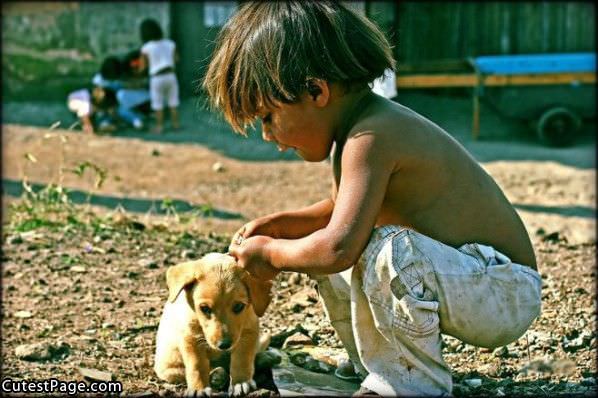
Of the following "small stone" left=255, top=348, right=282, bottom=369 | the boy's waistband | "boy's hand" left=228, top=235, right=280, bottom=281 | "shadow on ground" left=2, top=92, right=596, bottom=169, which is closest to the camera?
"boy's hand" left=228, top=235, right=280, bottom=281

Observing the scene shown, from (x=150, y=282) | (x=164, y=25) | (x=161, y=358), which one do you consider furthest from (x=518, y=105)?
(x=161, y=358)

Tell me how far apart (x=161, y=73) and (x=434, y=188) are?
9.77 m

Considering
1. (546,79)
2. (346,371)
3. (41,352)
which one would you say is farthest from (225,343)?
(546,79)

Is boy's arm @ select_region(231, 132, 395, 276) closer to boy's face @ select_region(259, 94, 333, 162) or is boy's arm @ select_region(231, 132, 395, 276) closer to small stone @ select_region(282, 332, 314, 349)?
boy's face @ select_region(259, 94, 333, 162)

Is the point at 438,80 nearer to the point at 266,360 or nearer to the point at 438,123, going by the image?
the point at 438,123

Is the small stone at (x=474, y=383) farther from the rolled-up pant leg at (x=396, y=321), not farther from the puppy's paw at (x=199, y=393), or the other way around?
the puppy's paw at (x=199, y=393)

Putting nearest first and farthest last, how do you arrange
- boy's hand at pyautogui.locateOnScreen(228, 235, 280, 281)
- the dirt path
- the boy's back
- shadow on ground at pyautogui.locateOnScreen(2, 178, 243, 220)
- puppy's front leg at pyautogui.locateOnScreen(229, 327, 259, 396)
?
1. the boy's back
2. boy's hand at pyautogui.locateOnScreen(228, 235, 280, 281)
3. puppy's front leg at pyautogui.locateOnScreen(229, 327, 259, 396)
4. the dirt path
5. shadow on ground at pyautogui.locateOnScreen(2, 178, 243, 220)

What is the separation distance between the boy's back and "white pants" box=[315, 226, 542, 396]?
3.4 inches

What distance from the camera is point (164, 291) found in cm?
481

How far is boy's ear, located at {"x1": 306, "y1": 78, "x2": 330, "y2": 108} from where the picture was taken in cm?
312

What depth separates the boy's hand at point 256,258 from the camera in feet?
10.4

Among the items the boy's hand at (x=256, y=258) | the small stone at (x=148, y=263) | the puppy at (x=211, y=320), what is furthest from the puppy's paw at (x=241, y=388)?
the small stone at (x=148, y=263)

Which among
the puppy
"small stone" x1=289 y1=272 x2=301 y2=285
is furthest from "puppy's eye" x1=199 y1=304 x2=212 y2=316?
"small stone" x1=289 y1=272 x2=301 y2=285

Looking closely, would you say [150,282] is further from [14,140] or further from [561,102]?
[561,102]
